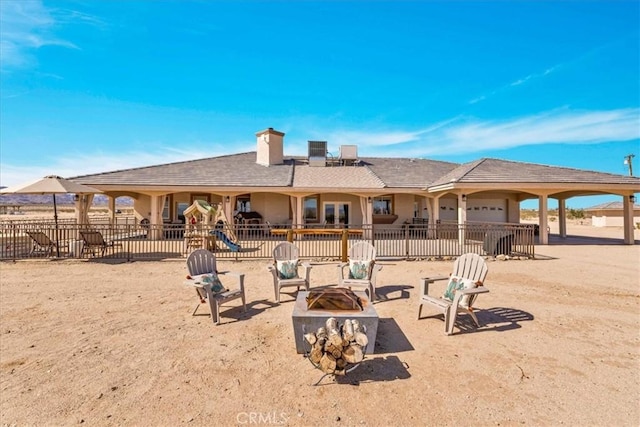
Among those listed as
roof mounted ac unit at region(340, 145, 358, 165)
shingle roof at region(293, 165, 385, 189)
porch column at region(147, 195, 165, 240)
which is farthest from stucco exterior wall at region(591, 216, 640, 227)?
porch column at region(147, 195, 165, 240)

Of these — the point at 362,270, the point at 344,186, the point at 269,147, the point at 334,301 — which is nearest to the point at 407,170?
the point at 344,186

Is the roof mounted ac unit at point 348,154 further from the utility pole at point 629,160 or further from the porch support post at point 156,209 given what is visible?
the utility pole at point 629,160

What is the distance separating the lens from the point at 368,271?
686 centimetres

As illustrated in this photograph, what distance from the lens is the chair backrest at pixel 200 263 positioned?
6.08 m

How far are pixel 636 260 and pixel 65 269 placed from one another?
778 inches

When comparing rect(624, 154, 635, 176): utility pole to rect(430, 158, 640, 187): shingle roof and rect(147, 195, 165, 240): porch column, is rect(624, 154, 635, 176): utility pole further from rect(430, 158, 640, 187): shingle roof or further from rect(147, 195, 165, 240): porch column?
rect(147, 195, 165, 240): porch column

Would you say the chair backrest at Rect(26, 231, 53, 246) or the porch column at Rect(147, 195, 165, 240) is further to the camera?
the porch column at Rect(147, 195, 165, 240)

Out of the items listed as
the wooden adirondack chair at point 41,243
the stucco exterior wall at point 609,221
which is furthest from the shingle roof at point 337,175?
the stucco exterior wall at point 609,221

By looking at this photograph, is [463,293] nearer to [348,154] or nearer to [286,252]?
[286,252]

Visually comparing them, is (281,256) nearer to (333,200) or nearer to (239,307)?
(239,307)

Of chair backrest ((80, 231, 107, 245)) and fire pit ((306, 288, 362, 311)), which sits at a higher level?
chair backrest ((80, 231, 107, 245))

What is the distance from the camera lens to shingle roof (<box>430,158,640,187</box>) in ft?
51.6

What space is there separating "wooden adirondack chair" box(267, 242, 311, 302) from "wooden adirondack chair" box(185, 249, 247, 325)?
78 cm

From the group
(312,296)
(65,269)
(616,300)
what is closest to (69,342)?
(312,296)
